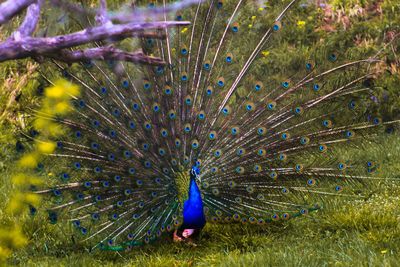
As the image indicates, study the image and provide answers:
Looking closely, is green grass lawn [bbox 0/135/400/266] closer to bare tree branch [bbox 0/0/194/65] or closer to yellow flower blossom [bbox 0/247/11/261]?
yellow flower blossom [bbox 0/247/11/261]

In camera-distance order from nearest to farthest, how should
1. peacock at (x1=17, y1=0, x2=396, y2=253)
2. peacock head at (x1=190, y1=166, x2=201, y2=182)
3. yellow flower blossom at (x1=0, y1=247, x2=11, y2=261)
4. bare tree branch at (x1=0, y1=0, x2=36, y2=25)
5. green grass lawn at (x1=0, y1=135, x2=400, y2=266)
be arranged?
bare tree branch at (x1=0, y1=0, x2=36, y2=25), yellow flower blossom at (x1=0, y1=247, x2=11, y2=261), green grass lawn at (x1=0, y1=135, x2=400, y2=266), peacock head at (x1=190, y1=166, x2=201, y2=182), peacock at (x1=17, y1=0, x2=396, y2=253)

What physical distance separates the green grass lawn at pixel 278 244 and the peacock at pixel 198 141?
0.14 meters

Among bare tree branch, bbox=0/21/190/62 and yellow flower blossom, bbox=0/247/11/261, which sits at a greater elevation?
bare tree branch, bbox=0/21/190/62

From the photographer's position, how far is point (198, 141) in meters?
6.11

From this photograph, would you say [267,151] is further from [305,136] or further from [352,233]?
[352,233]

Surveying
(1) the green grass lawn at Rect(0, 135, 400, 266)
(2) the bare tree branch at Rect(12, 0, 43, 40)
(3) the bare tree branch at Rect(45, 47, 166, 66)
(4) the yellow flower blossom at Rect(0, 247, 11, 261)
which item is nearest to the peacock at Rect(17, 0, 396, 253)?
(1) the green grass lawn at Rect(0, 135, 400, 266)

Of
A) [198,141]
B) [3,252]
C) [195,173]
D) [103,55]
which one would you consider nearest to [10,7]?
[103,55]

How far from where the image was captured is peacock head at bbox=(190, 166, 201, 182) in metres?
5.92

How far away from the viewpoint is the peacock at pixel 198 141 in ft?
19.9

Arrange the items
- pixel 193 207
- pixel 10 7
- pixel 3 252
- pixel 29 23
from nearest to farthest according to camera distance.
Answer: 1. pixel 10 7
2. pixel 29 23
3. pixel 3 252
4. pixel 193 207

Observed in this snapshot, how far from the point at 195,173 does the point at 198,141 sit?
0.31m

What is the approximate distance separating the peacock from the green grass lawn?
0.14 meters

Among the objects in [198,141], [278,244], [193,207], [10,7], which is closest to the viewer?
[10,7]

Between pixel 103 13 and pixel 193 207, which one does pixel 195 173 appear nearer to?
pixel 193 207
